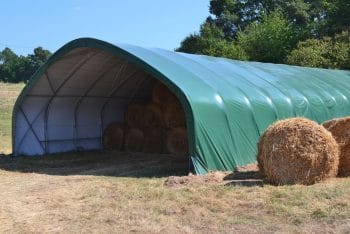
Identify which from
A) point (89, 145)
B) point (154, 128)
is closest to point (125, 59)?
point (154, 128)

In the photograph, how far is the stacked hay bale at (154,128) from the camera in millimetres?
18953

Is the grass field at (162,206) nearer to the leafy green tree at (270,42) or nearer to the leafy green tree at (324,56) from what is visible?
the leafy green tree at (324,56)

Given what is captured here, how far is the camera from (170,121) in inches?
750

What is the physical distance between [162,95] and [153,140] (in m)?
1.69

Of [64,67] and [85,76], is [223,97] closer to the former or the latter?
[64,67]

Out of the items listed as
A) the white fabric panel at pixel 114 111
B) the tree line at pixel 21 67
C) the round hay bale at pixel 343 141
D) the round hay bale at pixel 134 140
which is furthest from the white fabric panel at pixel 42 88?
the tree line at pixel 21 67

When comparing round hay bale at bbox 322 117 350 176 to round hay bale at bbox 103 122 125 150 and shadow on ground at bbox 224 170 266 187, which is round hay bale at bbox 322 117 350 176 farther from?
round hay bale at bbox 103 122 125 150

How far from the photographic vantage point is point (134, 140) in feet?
67.1

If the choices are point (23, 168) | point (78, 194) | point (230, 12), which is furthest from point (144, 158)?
point (230, 12)

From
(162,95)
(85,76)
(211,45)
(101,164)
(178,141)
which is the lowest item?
(101,164)

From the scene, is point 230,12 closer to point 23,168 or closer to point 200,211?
point 23,168

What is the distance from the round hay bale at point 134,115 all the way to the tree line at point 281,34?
16.4 metres

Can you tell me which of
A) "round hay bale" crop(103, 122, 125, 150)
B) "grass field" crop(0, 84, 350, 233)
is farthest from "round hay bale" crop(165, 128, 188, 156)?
"grass field" crop(0, 84, 350, 233)

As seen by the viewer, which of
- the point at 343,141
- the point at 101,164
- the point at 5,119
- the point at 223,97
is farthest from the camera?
the point at 5,119
